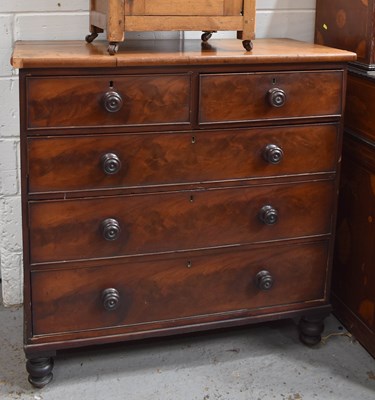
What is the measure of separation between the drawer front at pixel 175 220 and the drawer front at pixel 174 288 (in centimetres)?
→ 5

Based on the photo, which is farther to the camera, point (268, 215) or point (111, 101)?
point (268, 215)

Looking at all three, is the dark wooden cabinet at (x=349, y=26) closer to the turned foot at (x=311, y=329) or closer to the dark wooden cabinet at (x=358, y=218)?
the dark wooden cabinet at (x=358, y=218)

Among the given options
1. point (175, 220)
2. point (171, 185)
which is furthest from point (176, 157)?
point (175, 220)

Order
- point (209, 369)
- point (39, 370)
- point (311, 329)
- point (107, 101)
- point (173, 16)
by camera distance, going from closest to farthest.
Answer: point (107, 101) → point (173, 16) → point (39, 370) → point (209, 369) → point (311, 329)

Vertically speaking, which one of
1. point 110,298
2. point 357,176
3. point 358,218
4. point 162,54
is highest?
point 162,54

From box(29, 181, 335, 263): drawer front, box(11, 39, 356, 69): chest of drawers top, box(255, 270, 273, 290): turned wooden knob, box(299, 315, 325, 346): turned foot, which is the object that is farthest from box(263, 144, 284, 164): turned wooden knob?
box(299, 315, 325, 346): turned foot

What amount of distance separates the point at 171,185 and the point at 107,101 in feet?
1.10

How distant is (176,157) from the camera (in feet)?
6.82

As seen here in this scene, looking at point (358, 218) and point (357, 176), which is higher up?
point (357, 176)

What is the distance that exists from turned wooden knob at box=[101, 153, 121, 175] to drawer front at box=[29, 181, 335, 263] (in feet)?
0.34

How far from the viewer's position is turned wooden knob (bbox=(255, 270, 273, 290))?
2.27m

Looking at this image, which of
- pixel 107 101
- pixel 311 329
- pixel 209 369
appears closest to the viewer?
pixel 107 101

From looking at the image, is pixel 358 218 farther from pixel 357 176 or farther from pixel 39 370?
pixel 39 370

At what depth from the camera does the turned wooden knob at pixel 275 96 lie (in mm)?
2082
